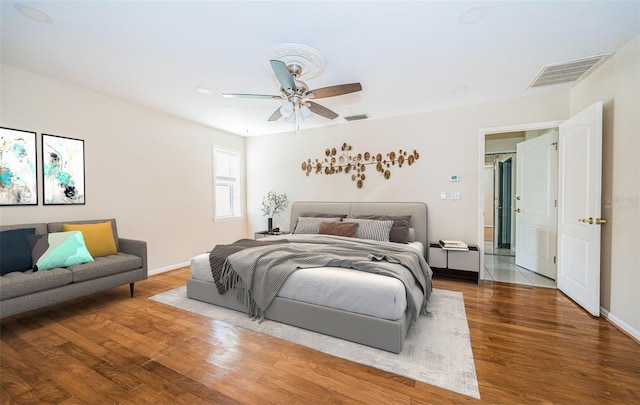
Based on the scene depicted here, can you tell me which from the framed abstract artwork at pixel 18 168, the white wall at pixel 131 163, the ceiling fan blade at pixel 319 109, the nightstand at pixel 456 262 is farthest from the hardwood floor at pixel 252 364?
the ceiling fan blade at pixel 319 109

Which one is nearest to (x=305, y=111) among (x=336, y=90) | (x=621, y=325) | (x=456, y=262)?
(x=336, y=90)

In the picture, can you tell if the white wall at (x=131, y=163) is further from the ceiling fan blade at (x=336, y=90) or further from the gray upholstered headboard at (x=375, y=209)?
the ceiling fan blade at (x=336, y=90)

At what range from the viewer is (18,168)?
2838 mm

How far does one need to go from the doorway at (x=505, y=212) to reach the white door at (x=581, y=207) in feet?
1.80

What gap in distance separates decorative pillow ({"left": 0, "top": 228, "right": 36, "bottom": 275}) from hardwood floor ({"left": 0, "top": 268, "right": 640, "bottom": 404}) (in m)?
0.56

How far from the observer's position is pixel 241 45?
94.3 inches

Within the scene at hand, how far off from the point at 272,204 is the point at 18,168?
3.66 meters

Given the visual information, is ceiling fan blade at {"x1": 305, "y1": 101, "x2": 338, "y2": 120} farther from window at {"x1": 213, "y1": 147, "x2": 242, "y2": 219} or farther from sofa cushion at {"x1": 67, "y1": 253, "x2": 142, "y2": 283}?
window at {"x1": 213, "y1": 147, "x2": 242, "y2": 219}

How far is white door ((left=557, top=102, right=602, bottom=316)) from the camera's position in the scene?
8.65 feet

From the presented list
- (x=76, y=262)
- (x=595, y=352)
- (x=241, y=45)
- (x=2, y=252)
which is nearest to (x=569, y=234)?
(x=595, y=352)

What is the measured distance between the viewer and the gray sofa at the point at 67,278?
89.2 inches

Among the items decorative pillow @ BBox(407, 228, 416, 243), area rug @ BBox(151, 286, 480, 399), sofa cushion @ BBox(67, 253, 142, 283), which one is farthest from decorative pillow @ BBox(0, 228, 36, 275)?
decorative pillow @ BBox(407, 228, 416, 243)

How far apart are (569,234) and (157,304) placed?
4980 millimetres

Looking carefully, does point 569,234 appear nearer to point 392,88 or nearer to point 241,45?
point 392,88
